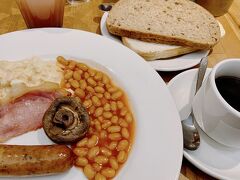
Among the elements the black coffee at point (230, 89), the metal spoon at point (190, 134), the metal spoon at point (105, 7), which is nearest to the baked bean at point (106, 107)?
the metal spoon at point (190, 134)

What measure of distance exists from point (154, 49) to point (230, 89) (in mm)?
515

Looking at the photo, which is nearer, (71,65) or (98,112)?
(98,112)

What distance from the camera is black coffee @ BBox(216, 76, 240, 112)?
3.22 ft

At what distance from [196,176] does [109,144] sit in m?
0.35

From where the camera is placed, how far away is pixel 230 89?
1011 mm

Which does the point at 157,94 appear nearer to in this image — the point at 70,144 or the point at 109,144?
the point at 109,144

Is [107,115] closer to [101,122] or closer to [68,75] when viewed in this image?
[101,122]

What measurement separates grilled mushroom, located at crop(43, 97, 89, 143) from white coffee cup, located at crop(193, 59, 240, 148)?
0.44 metres

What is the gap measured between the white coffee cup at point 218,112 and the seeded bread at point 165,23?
47 centimetres

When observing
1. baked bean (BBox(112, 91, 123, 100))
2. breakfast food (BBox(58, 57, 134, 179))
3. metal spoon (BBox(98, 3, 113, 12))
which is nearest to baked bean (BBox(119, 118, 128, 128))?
breakfast food (BBox(58, 57, 134, 179))

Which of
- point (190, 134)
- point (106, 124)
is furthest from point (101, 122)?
point (190, 134)

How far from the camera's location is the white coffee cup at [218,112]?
909 millimetres

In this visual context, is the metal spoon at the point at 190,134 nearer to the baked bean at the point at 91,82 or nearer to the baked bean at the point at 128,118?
the baked bean at the point at 128,118

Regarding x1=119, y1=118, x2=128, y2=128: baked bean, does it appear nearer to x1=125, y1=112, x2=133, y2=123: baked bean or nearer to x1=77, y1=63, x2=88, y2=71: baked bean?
x1=125, y1=112, x2=133, y2=123: baked bean
